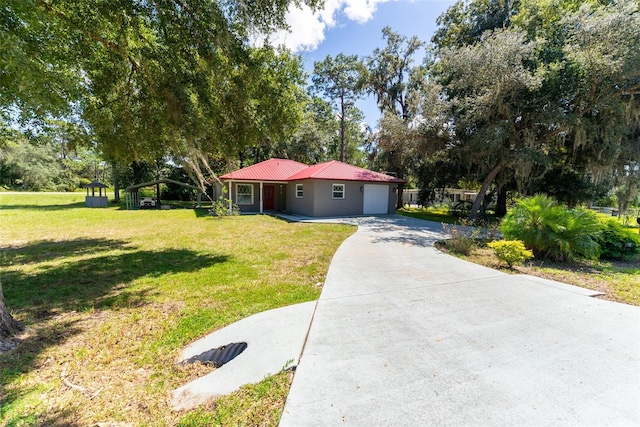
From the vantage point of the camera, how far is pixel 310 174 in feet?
50.5

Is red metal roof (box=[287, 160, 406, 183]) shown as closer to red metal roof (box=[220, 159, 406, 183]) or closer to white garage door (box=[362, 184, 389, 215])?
red metal roof (box=[220, 159, 406, 183])

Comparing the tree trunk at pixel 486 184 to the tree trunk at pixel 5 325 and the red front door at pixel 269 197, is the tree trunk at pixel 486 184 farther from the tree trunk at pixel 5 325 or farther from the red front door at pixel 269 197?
the tree trunk at pixel 5 325

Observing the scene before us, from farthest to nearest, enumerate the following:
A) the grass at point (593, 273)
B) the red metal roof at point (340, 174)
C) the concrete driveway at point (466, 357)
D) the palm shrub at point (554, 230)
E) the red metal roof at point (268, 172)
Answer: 1. the red metal roof at point (268, 172)
2. the red metal roof at point (340, 174)
3. the palm shrub at point (554, 230)
4. the grass at point (593, 273)
5. the concrete driveway at point (466, 357)

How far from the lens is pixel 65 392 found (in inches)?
91.7

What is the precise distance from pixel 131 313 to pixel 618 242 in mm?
10920

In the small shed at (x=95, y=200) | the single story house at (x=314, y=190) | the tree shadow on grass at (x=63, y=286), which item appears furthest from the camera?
the small shed at (x=95, y=200)

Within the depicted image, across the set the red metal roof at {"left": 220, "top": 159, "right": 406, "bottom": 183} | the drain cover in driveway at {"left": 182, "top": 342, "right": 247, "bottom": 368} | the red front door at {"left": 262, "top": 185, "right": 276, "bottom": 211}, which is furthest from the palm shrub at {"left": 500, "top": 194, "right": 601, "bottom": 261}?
the red front door at {"left": 262, "top": 185, "right": 276, "bottom": 211}

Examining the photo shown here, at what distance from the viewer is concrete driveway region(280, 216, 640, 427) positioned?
2020 millimetres

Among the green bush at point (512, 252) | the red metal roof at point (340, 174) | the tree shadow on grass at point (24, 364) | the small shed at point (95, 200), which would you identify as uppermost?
the red metal roof at point (340, 174)

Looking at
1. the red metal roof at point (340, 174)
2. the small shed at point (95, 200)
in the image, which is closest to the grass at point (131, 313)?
the red metal roof at point (340, 174)

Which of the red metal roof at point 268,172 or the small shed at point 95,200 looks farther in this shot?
the small shed at point 95,200

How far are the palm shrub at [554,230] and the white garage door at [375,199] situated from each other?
979 centimetres

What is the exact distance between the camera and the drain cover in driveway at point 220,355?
277cm

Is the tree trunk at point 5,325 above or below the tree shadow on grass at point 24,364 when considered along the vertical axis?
above
